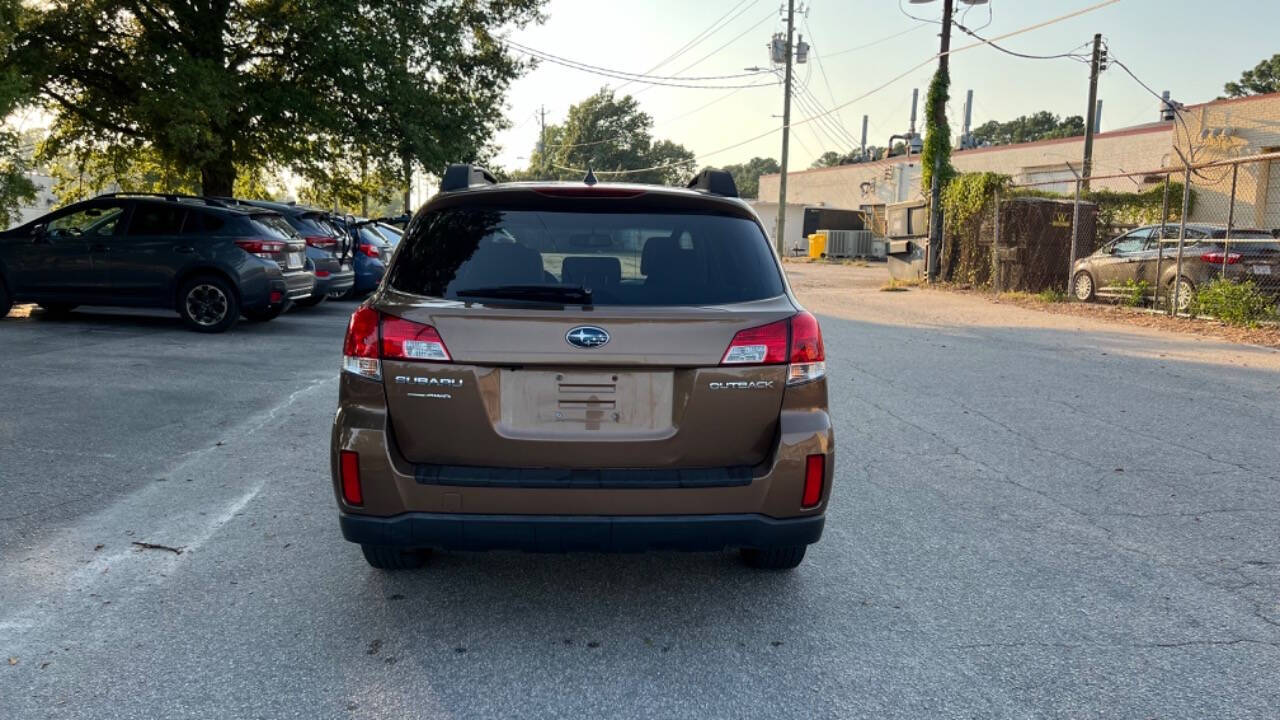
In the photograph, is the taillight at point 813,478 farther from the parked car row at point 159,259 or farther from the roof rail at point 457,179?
the parked car row at point 159,259

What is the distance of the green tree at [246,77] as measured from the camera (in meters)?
18.0

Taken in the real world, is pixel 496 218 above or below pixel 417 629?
above

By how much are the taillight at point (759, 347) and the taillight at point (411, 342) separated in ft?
3.32

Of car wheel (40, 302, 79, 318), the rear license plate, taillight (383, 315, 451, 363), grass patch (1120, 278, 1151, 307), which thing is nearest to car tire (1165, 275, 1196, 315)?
grass patch (1120, 278, 1151, 307)

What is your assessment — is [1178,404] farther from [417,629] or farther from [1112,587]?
[417,629]

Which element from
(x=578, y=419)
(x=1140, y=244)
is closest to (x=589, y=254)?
(x=578, y=419)

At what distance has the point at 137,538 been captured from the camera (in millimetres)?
4570

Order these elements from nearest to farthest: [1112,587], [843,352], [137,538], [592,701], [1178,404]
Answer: [592,701] < [1112,587] < [137,538] < [1178,404] < [843,352]

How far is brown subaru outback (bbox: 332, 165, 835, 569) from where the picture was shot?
129 inches

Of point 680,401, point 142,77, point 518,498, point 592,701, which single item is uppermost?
point 142,77

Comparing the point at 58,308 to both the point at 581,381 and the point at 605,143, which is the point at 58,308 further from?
the point at 605,143

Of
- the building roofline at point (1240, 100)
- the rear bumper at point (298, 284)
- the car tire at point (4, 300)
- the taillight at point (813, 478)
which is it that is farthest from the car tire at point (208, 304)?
the building roofline at point (1240, 100)

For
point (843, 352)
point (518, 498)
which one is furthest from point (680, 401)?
point (843, 352)

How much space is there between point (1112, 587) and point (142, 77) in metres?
19.3
